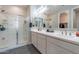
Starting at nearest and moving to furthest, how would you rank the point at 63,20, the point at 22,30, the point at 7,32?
1. the point at 63,20
2. the point at 7,32
3. the point at 22,30

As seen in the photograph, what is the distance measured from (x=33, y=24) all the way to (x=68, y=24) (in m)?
3.10

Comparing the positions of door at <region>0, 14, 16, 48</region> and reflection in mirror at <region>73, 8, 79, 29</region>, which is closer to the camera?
reflection in mirror at <region>73, 8, 79, 29</region>

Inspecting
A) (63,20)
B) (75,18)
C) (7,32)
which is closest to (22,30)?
(7,32)

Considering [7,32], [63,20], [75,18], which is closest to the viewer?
[75,18]

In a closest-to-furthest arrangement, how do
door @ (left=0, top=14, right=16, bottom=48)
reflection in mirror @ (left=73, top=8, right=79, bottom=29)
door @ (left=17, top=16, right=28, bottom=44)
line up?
reflection in mirror @ (left=73, top=8, right=79, bottom=29) < door @ (left=0, top=14, right=16, bottom=48) < door @ (left=17, top=16, right=28, bottom=44)

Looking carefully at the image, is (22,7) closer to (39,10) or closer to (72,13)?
(39,10)

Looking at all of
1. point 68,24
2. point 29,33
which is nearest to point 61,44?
point 68,24

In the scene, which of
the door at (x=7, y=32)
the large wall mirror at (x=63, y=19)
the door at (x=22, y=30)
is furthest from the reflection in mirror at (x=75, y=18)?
the door at (x=22, y=30)

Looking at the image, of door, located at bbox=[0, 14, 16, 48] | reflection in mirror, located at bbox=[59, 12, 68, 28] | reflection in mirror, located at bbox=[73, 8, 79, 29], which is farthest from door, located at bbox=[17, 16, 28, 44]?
reflection in mirror, located at bbox=[73, 8, 79, 29]

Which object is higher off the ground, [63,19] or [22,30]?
[63,19]

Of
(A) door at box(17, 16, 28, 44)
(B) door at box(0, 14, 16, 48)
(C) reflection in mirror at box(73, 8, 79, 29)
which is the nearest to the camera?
(C) reflection in mirror at box(73, 8, 79, 29)

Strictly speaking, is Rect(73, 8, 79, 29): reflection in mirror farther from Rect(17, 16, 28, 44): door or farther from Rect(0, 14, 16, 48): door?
Rect(17, 16, 28, 44): door

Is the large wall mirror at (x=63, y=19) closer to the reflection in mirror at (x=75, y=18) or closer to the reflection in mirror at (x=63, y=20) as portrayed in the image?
the reflection in mirror at (x=63, y=20)

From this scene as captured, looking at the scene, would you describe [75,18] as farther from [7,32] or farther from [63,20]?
[7,32]
